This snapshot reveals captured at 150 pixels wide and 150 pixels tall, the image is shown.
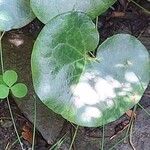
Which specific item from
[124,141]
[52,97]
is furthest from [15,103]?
[124,141]

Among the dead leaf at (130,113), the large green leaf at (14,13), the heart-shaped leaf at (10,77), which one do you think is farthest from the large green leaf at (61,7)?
the dead leaf at (130,113)

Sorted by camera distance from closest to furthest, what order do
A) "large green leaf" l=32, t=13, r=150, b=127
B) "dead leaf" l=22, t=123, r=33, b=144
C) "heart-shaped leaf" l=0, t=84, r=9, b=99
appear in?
"large green leaf" l=32, t=13, r=150, b=127 → "heart-shaped leaf" l=0, t=84, r=9, b=99 → "dead leaf" l=22, t=123, r=33, b=144

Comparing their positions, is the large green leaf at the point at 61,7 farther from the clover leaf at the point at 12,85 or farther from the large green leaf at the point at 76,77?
the clover leaf at the point at 12,85

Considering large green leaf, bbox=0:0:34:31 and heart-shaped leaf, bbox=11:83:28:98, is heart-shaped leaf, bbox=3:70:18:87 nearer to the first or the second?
heart-shaped leaf, bbox=11:83:28:98

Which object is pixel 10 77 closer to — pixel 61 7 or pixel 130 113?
pixel 61 7

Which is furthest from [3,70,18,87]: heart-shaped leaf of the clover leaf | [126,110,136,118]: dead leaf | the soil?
[126,110,136,118]: dead leaf
